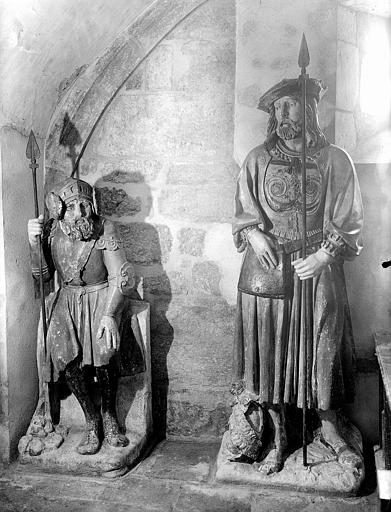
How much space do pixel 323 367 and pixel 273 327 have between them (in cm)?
35

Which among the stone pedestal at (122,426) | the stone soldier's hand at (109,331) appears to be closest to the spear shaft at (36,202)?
the stone soldier's hand at (109,331)

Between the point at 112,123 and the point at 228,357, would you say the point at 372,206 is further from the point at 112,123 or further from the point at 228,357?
the point at 112,123

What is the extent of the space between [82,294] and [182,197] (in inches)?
36.7

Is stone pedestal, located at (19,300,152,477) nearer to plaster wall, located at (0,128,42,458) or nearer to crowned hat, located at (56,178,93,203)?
plaster wall, located at (0,128,42,458)

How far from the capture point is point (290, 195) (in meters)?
3.44

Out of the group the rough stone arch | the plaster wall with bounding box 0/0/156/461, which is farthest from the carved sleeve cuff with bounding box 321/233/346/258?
the plaster wall with bounding box 0/0/156/461

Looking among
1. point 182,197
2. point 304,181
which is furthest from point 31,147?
point 304,181

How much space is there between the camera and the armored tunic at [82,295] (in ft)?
12.0

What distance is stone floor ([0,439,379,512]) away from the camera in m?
3.35

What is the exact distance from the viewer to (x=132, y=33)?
4.07 metres

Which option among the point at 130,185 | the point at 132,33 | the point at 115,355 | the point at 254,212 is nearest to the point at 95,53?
the point at 132,33

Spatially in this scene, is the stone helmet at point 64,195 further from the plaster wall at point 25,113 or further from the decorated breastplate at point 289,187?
the decorated breastplate at point 289,187

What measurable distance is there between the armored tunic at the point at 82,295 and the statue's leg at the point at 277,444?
1025 millimetres

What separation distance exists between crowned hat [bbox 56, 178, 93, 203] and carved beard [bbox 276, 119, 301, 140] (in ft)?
3.81
